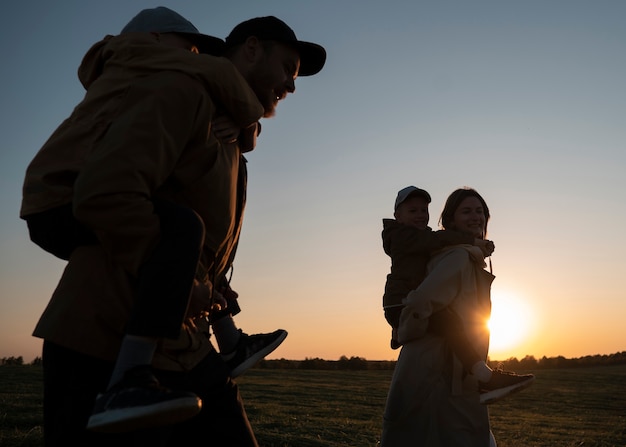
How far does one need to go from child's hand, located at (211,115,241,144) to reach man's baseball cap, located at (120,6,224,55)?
475 millimetres

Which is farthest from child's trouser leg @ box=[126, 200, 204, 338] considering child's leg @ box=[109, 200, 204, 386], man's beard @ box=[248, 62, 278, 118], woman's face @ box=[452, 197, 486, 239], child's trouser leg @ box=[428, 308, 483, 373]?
woman's face @ box=[452, 197, 486, 239]

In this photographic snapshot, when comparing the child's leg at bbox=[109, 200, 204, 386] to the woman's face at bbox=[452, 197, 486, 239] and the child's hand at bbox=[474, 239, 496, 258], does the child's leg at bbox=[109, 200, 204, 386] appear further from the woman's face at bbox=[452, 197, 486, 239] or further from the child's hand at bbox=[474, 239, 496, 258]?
the woman's face at bbox=[452, 197, 486, 239]

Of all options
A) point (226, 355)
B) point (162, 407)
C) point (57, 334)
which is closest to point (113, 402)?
point (162, 407)

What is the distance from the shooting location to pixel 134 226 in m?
1.79

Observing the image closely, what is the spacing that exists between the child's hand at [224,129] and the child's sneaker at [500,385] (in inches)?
128

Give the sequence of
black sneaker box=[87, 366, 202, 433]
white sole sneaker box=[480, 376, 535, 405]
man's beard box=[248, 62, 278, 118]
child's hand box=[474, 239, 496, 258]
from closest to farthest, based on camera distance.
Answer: black sneaker box=[87, 366, 202, 433] → man's beard box=[248, 62, 278, 118] → white sole sneaker box=[480, 376, 535, 405] → child's hand box=[474, 239, 496, 258]

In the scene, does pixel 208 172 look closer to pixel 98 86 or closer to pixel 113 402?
pixel 98 86

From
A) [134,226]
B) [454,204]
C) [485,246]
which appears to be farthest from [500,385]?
[134,226]

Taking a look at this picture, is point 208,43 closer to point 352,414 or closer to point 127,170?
point 127,170

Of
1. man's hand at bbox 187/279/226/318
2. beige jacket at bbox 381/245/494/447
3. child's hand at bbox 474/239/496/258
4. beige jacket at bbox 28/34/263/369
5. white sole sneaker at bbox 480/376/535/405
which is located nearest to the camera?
beige jacket at bbox 28/34/263/369

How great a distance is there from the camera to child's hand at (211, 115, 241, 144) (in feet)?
6.95

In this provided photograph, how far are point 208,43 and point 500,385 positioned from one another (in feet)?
11.0

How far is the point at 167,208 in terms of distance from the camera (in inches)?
74.7

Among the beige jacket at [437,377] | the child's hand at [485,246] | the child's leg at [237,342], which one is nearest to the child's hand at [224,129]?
the child's leg at [237,342]
